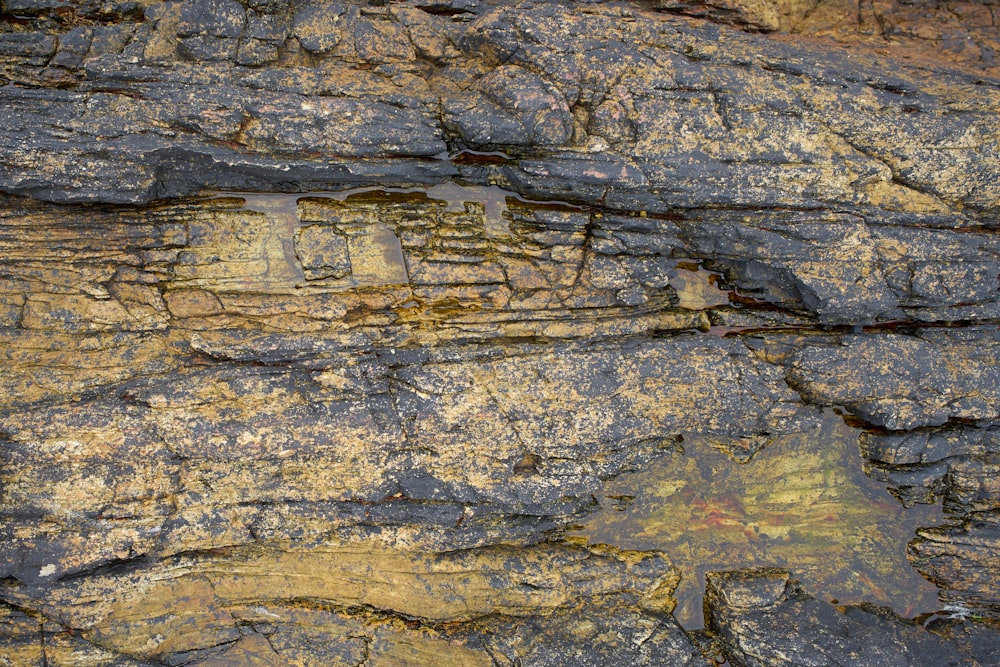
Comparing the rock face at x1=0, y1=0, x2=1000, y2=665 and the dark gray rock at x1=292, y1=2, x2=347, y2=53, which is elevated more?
the dark gray rock at x1=292, y1=2, x2=347, y2=53

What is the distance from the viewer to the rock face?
25.3 feet

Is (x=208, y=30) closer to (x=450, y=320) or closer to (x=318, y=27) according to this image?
(x=318, y=27)

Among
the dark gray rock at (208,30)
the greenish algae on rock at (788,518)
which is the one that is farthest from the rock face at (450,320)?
the greenish algae on rock at (788,518)

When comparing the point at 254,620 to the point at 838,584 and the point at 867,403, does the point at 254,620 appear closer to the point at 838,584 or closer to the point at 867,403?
the point at 838,584

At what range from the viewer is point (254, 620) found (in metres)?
7.97

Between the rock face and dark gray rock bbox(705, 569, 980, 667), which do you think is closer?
the rock face

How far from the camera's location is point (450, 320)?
27.0 ft

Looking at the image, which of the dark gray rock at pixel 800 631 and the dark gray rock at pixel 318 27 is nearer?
the dark gray rock at pixel 800 631

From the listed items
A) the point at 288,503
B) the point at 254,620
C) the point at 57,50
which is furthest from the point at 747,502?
the point at 57,50

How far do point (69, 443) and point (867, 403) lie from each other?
9.94m

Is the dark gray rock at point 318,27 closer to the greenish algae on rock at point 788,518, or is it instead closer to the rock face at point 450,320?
the rock face at point 450,320

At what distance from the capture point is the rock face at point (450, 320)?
7.73 metres

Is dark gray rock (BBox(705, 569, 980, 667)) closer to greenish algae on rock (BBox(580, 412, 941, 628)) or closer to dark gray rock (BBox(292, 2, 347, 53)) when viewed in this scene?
greenish algae on rock (BBox(580, 412, 941, 628))

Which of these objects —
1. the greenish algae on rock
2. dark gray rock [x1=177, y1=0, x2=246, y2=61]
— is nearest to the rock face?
dark gray rock [x1=177, y1=0, x2=246, y2=61]
